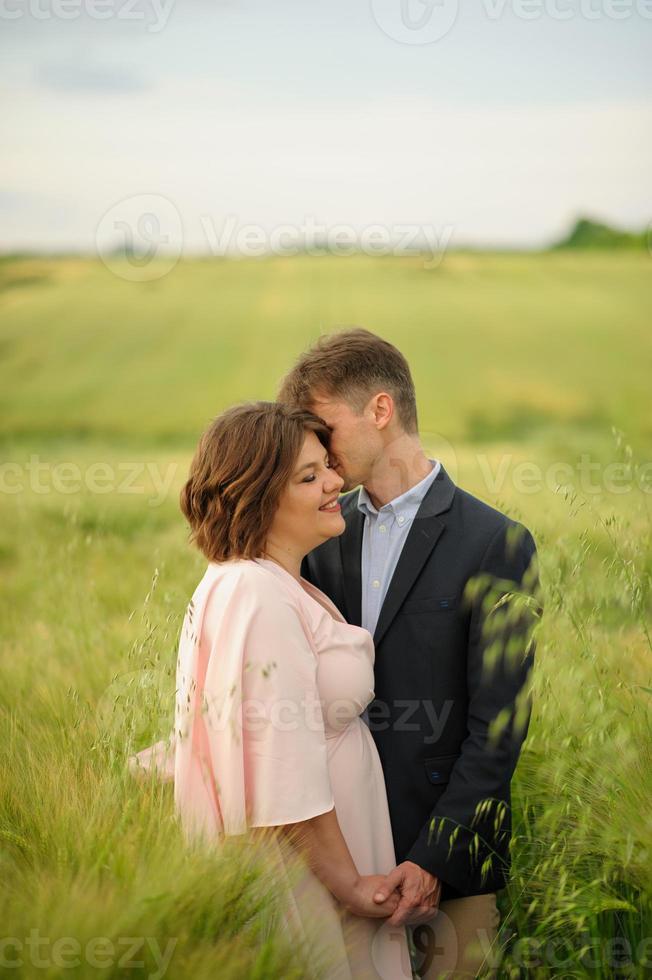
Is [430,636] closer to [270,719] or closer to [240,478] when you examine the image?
[270,719]

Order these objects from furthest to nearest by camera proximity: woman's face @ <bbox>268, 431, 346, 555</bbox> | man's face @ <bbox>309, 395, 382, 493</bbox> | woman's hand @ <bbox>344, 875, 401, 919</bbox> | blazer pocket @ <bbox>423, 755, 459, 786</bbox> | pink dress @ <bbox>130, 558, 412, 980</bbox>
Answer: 1. man's face @ <bbox>309, 395, 382, 493</bbox>
2. blazer pocket @ <bbox>423, 755, 459, 786</bbox>
3. woman's face @ <bbox>268, 431, 346, 555</bbox>
4. woman's hand @ <bbox>344, 875, 401, 919</bbox>
5. pink dress @ <bbox>130, 558, 412, 980</bbox>

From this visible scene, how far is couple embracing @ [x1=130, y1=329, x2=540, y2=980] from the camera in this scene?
2672 mm

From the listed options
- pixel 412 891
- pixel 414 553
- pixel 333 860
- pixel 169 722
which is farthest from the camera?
pixel 169 722

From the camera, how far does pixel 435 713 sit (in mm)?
3111

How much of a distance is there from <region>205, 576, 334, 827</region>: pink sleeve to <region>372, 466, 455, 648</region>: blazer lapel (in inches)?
20.2

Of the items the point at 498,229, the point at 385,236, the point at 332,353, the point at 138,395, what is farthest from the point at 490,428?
the point at 498,229

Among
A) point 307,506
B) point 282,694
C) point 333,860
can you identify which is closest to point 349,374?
point 307,506

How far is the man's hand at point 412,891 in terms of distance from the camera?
114 inches

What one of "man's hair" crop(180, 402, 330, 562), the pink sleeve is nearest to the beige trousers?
the pink sleeve

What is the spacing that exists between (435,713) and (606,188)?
42758 mm

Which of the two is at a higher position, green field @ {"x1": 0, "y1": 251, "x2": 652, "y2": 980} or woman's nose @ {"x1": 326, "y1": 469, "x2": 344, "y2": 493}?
woman's nose @ {"x1": 326, "y1": 469, "x2": 344, "y2": 493}

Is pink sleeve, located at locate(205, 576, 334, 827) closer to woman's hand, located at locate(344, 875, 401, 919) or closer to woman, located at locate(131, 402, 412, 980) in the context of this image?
woman, located at locate(131, 402, 412, 980)

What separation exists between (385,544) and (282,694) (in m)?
0.83

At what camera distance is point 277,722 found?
8.64 ft
